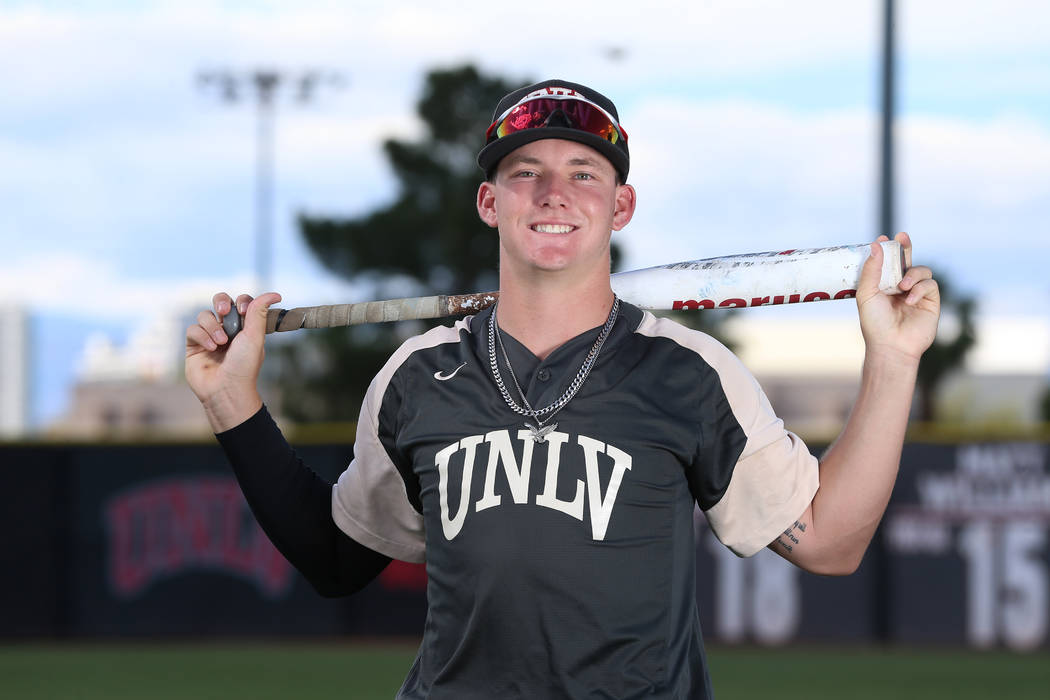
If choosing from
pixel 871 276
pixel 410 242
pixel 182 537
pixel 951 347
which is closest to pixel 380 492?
pixel 871 276

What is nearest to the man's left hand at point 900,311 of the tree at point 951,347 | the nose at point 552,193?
the nose at point 552,193

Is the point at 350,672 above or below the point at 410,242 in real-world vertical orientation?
below

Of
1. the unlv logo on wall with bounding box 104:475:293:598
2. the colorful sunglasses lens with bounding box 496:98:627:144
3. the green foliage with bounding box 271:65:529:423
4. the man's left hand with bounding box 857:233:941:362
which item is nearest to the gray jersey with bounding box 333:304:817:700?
the man's left hand with bounding box 857:233:941:362

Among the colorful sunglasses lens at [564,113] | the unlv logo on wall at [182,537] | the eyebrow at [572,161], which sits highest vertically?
the colorful sunglasses lens at [564,113]

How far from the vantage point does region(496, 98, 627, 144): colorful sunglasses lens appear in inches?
95.1

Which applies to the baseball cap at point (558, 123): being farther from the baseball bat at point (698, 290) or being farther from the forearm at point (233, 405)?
the forearm at point (233, 405)

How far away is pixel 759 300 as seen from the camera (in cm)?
270

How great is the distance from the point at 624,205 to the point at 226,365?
2.59 ft

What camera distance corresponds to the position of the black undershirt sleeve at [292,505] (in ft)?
8.59

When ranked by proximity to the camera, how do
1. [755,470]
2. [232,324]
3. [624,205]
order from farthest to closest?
[232,324], [624,205], [755,470]

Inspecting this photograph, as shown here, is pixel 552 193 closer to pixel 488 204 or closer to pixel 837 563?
pixel 488 204

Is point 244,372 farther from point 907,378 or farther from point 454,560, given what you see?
point 907,378

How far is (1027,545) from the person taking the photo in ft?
35.2

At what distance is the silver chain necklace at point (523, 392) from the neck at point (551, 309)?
0.03 metres
